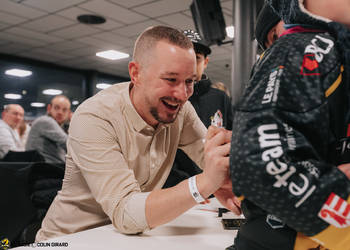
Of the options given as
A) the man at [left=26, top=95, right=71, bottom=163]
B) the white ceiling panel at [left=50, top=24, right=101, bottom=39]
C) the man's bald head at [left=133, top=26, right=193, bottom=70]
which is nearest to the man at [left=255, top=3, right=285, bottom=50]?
the man's bald head at [left=133, top=26, right=193, bottom=70]

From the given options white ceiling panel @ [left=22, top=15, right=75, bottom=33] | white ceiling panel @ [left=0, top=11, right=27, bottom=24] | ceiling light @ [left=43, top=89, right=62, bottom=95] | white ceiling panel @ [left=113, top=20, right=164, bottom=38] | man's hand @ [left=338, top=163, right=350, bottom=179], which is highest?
white ceiling panel @ [left=0, top=11, right=27, bottom=24]

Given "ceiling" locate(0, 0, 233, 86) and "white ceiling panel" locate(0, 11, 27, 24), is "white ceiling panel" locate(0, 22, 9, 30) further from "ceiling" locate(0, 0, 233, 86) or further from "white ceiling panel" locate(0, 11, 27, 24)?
"white ceiling panel" locate(0, 11, 27, 24)

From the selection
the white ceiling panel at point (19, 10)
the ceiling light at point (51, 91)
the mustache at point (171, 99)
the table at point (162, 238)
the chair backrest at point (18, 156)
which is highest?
the white ceiling panel at point (19, 10)

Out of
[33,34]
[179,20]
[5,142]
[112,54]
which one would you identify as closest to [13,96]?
[33,34]

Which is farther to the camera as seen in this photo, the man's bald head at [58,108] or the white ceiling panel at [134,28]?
the white ceiling panel at [134,28]

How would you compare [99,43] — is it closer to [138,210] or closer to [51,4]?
[51,4]

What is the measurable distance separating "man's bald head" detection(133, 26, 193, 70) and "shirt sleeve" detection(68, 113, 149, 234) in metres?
0.33

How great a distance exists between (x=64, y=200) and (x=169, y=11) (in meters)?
3.97

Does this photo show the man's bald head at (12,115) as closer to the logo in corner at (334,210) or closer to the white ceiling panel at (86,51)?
the white ceiling panel at (86,51)

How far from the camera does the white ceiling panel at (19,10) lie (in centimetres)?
456

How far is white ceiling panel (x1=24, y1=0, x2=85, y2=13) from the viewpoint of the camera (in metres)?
4.45

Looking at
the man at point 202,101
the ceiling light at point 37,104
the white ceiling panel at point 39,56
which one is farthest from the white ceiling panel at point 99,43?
the man at point 202,101

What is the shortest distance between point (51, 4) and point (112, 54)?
2.66 metres

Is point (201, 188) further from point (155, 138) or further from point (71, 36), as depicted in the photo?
point (71, 36)
